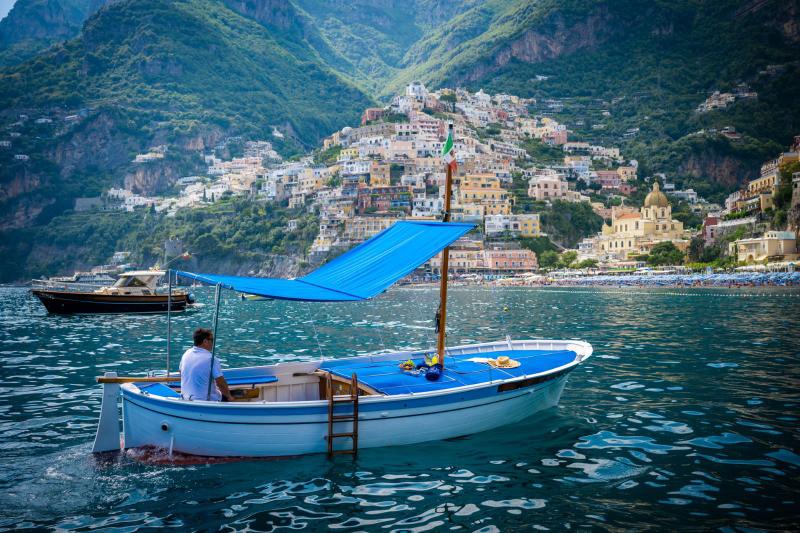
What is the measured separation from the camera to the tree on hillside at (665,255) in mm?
94688

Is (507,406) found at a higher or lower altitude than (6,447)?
higher

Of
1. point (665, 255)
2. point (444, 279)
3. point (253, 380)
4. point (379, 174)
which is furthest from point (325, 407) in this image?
point (379, 174)

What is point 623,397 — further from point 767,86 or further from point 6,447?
point 767,86

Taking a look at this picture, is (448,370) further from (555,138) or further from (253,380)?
(555,138)

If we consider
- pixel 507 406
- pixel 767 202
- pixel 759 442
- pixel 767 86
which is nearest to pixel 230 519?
pixel 507 406

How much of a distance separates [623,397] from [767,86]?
22112 cm

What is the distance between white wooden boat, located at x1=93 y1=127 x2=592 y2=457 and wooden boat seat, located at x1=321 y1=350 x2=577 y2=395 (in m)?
0.02

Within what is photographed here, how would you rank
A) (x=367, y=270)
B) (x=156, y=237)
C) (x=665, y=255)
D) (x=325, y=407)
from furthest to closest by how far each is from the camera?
1. (x=156, y=237)
2. (x=665, y=255)
3. (x=367, y=270)
4. (x=325, y=407)

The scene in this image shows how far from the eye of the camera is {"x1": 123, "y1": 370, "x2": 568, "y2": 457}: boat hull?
9.38m

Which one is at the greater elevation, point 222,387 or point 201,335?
point 201,335

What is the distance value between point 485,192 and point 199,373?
126 meters

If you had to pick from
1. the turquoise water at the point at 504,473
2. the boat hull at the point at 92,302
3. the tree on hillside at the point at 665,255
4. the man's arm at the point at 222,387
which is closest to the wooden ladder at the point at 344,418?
the turquoise water at the point at 504,473

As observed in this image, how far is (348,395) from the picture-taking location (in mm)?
10336

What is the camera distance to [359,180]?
137 meters
